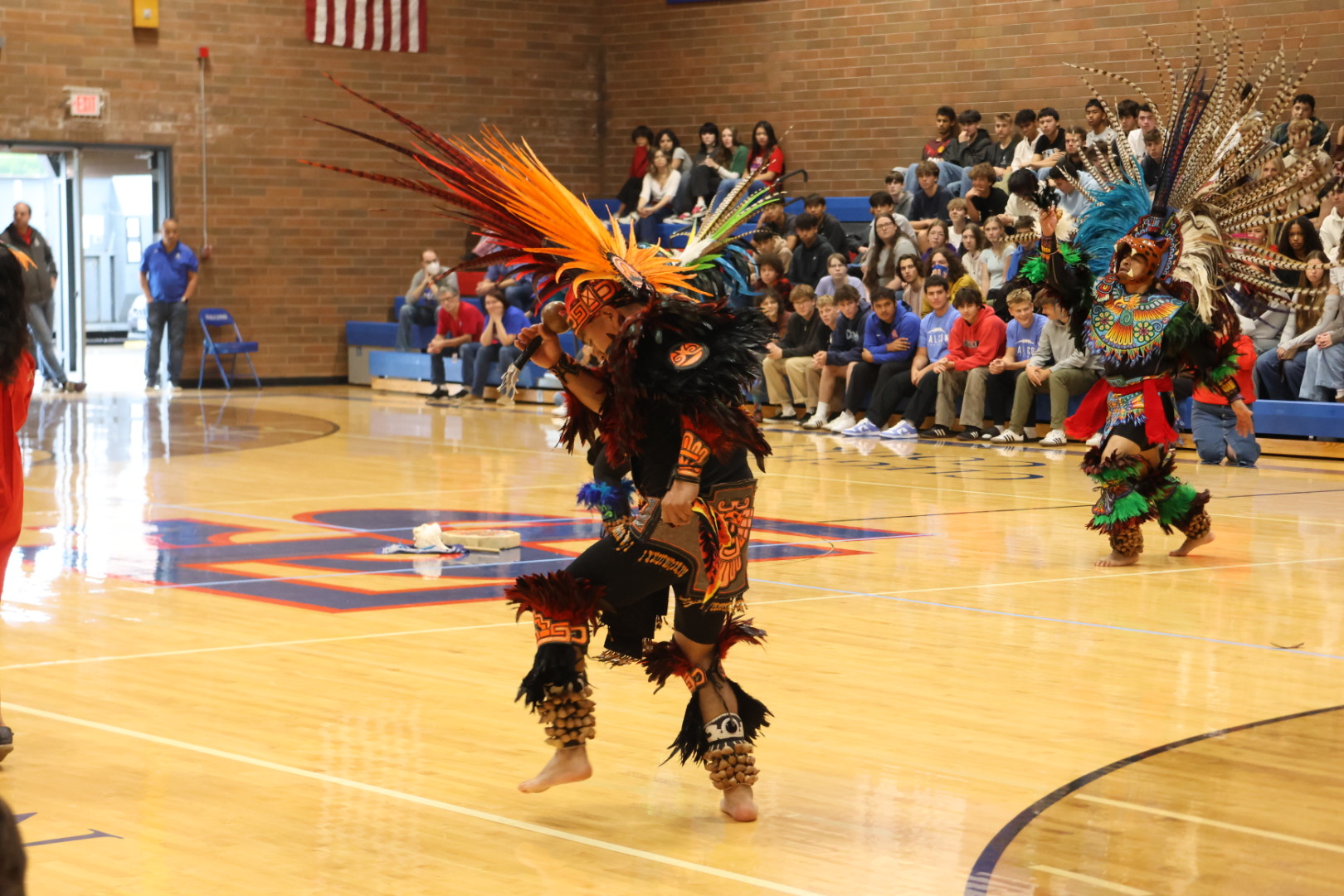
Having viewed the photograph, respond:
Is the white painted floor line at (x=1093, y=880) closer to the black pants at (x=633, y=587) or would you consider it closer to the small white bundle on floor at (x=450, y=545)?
the black pants at (x=633, y=587)

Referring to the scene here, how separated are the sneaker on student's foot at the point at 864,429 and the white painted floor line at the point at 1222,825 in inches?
444

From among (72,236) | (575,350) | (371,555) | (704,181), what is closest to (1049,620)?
(371,555)

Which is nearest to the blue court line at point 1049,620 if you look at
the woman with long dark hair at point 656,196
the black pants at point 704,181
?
the black pants at point 704,181

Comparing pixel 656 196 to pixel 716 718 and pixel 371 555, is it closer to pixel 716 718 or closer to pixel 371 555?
pixel 371 555

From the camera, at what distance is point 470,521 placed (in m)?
9.67

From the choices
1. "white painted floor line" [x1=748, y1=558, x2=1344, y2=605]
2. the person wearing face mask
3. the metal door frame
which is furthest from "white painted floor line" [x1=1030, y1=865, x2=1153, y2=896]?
the metal door frame

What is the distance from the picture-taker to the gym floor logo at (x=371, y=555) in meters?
7.63

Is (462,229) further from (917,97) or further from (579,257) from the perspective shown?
(579,257)

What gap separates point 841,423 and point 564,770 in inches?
469

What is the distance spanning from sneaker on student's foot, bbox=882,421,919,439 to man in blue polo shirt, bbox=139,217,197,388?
9367mm

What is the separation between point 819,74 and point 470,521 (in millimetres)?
12969

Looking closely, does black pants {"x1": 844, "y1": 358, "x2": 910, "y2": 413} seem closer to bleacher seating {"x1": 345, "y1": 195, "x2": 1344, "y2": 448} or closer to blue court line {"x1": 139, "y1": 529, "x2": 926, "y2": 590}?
bleacher seating {"x1": 345, "y1": 195, "x2": 1344, "y2": 448}

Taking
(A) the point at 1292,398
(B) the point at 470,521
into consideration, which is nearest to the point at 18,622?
(B) the point at 470,521

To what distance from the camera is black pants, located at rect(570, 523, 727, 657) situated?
439 cm
